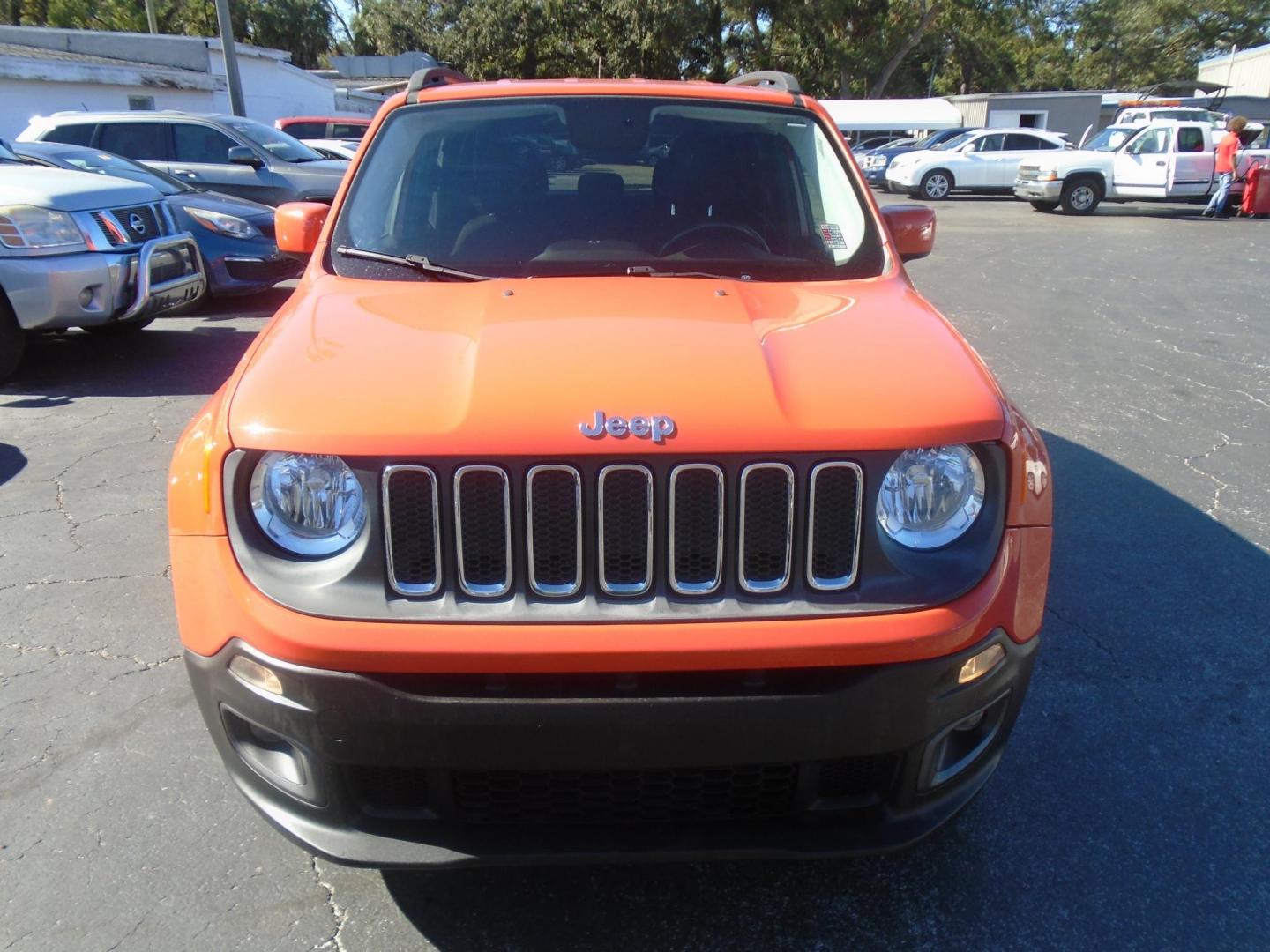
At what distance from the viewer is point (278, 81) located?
30297mm

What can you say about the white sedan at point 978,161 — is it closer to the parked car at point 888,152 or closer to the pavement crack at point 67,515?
the parked car at point 888,152

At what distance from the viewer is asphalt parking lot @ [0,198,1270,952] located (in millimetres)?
2312

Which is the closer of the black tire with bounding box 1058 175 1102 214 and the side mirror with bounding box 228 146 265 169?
the side mirror with bounding box 228 146 265 169

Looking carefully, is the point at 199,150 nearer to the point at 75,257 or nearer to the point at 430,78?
the point at 75,257

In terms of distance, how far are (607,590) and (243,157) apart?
379 inches

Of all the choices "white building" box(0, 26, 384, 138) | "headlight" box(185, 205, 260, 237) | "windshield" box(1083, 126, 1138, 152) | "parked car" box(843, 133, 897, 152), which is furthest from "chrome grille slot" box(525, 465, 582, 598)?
"parked car" box(843, 133, 897, 152)

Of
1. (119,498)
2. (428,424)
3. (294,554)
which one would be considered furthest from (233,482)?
(119,498)

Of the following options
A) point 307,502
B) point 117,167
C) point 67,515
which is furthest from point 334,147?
point 307,502

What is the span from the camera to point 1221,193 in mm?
19828

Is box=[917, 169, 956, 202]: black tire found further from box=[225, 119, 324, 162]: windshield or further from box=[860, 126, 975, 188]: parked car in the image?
box=[225, 119, 324, 162]: windshield

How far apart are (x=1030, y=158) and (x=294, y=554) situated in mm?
21565

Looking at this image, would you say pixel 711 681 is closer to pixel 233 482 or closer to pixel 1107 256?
pixel 233 482

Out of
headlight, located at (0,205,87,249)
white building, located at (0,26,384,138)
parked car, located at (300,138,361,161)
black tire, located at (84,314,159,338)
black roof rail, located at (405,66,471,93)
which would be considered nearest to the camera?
black roof rail, located at (405,66,471,93)

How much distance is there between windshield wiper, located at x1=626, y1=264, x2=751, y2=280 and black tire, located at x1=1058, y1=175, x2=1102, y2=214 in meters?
19.9
